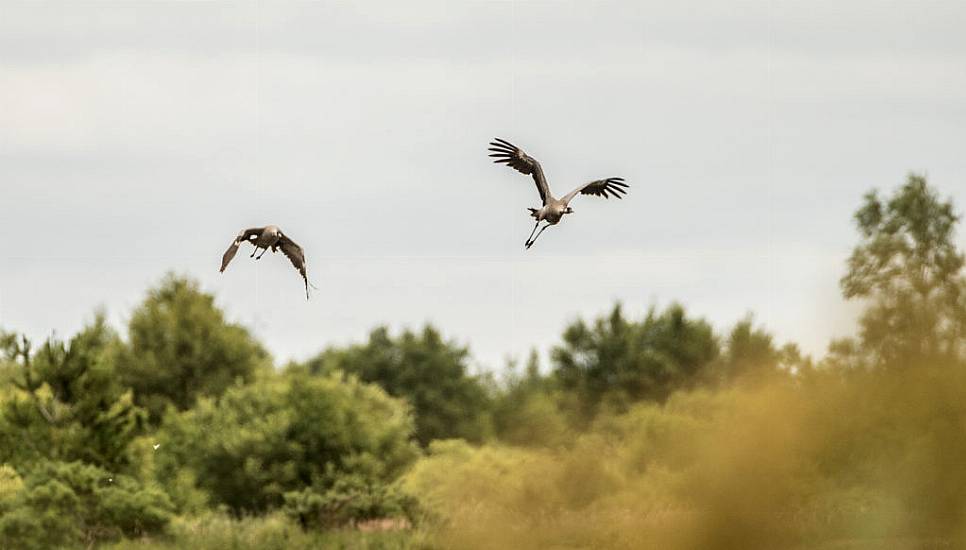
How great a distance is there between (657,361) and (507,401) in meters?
18.4

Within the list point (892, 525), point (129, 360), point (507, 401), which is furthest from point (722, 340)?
point (129, 360)

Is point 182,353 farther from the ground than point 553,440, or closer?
farther from the ground

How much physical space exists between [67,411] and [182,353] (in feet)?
123

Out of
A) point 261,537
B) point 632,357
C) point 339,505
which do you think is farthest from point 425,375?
point 261,537

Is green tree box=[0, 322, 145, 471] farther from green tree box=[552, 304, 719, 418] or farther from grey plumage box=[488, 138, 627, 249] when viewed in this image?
grey plumage box=[488, 138, 627, 249]

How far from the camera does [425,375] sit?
5157 inches

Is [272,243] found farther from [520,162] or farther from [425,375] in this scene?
[425,375]

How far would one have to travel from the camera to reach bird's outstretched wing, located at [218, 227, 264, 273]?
1216 inches

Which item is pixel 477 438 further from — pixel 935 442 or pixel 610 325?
pixel 935 442

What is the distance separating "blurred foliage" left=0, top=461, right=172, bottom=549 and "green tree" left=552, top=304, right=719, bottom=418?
51.8 feet

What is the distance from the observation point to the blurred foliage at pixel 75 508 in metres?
70.1

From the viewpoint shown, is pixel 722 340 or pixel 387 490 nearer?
pixel 722 340

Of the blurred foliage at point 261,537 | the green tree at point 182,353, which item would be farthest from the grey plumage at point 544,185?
the green tree at point 182,353

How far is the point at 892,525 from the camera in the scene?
165 feet
